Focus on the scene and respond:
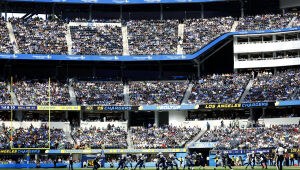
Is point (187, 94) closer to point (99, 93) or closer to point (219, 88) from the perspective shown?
point (219, 88)

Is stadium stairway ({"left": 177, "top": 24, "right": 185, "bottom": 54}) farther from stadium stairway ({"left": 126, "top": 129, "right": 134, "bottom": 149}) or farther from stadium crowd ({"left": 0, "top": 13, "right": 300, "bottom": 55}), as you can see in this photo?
stadium stairway ({"left": 126, "top": 129, "right": 134, "bottom": 149})

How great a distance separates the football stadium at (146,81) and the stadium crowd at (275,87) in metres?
0.16

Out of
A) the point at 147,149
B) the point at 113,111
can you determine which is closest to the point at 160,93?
the point at 113,111

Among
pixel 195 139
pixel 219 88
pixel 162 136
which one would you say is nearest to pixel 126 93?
pixel 162 136

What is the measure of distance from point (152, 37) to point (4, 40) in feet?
67.5

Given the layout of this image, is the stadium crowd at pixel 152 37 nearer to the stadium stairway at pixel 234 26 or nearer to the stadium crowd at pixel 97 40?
the stadium crowd at pixel 97 40

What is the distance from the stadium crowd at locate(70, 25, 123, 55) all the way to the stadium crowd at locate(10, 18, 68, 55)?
173 cm

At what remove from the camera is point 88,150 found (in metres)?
61.8

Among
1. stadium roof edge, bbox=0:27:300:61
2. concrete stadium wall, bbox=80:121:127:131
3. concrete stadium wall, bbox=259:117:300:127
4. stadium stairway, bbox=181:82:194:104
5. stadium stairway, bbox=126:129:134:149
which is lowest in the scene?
stadium stairway, bbox=126:129:134:149

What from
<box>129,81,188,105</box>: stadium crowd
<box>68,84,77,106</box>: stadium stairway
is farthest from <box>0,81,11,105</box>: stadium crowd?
<box>129,81,188,105</box>: stadium crowd

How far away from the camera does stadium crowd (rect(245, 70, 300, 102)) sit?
2552 inches

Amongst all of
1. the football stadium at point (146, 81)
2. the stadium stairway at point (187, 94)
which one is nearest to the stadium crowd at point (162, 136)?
the football stadium at point (146, 81)

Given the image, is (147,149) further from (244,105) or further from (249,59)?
(249,59)

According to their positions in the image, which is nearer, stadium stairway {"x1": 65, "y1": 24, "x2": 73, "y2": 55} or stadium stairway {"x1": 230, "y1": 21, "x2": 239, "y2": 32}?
stadium stairway {"x1": 65, "y1": 24, "x2": 73, "y2": 55}
